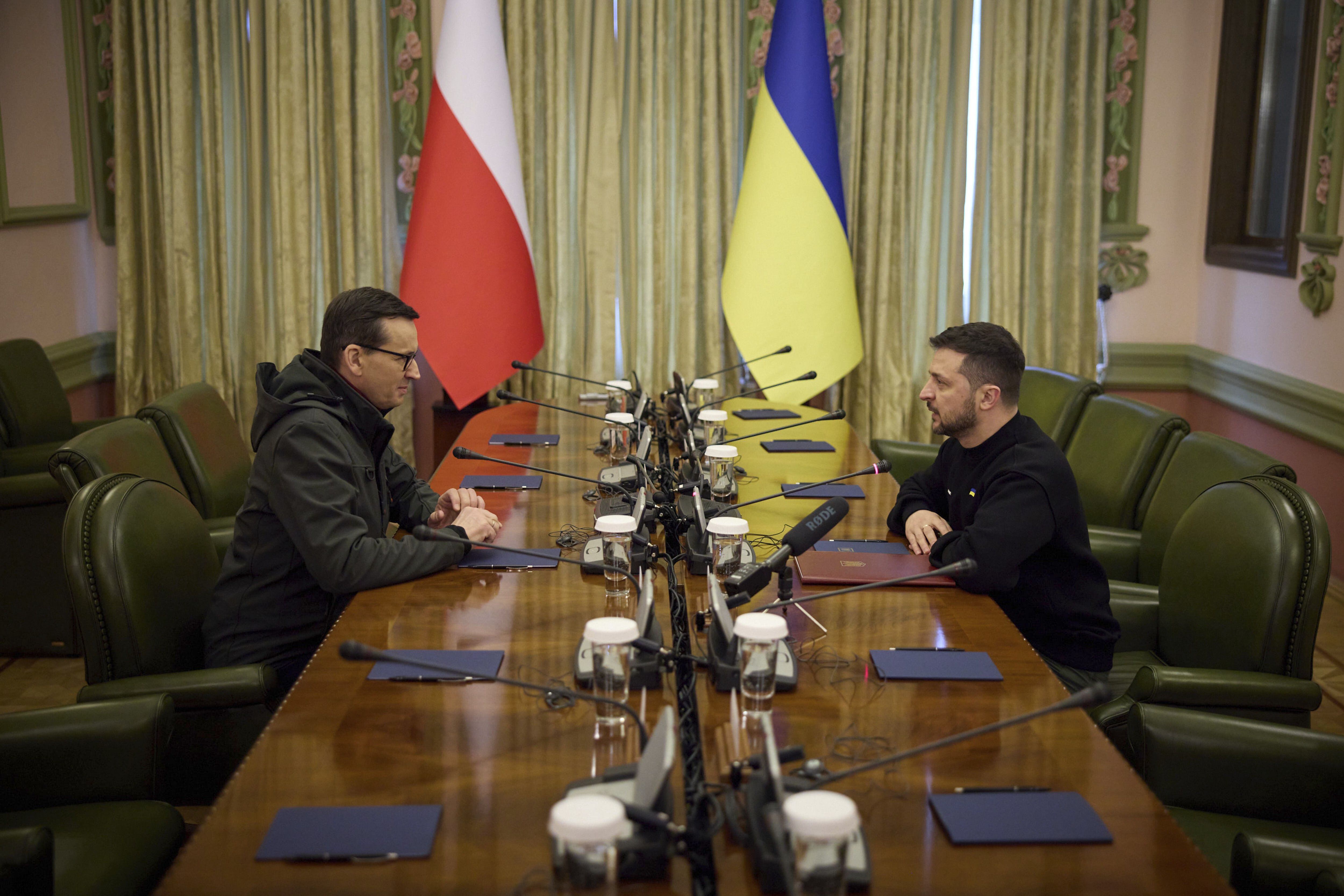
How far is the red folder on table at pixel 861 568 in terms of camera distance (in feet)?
7.47

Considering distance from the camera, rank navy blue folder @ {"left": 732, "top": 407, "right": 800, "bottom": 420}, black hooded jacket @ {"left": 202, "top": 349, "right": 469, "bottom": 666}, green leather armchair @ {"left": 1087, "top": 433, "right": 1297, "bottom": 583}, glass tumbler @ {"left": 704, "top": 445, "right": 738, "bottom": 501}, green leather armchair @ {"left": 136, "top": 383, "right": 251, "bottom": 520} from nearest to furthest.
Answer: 1. black hooded jacket @ {"left": 202, "top": 349, "right": 469, "bottom": 666}
2. green leather armchair @ {"left": 1087, "top": 433, "right": 1297, "bottom": 583}
3. glass tumbler @ {"left": 704, "top": 445, "right": 738, "bottom": 501}
4. green leather armchair @ {"left": 136, "top": 383, "right": 251, "bottom": 520}
5. navy blue folder @ {"left": 732, "top": 407, "right": 800, "bottom": 420}

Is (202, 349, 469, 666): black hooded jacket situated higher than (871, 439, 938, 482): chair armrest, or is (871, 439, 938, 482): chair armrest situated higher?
(202, 349, 469, 666): black hooded jacket

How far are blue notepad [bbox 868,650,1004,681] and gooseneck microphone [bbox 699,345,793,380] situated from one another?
228 centimetres

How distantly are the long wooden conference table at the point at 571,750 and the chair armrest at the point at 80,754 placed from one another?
1.04 ft

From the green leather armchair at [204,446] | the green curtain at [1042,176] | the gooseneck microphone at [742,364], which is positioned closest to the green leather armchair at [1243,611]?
the gooseneck microphone at [742,364]

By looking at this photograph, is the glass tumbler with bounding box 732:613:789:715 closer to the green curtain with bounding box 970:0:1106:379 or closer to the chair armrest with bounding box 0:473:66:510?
the chair armrest with bounding box 0:473:66:510

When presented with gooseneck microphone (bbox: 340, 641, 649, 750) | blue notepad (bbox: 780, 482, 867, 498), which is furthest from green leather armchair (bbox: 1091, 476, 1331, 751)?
gooseneck microphone (bbox: 340, 641, 649, 750)

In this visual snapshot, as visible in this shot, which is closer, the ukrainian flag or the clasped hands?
the clasped hands

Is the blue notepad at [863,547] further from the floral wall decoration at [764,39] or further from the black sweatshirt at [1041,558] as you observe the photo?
the floral wall decoration at [764,39]

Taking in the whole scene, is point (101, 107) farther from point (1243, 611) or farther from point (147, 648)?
point (1243, 611)

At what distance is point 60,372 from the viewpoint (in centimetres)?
485

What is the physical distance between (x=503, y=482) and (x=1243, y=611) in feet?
5.95

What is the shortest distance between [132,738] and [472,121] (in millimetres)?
3287

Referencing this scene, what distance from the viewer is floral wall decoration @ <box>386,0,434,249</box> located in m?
4.91
